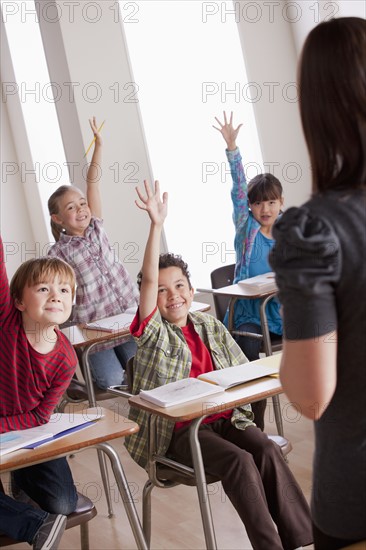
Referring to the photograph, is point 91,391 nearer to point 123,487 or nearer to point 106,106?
point 123,487

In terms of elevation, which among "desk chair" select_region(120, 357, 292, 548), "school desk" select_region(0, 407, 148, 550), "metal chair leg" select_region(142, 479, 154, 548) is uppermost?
"school desk" select_region(0, 407, 148, 550)

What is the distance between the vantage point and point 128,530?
3201 millimetres

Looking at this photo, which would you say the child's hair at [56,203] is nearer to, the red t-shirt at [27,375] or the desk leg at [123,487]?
the red t-shirt at [27,375]

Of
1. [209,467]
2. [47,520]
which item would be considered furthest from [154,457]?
[47,520]

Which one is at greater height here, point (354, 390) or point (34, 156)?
point (34, 156)

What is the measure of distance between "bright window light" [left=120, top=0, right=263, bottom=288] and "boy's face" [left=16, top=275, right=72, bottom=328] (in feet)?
9.50

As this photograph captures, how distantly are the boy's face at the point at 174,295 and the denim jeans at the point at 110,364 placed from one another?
0.91m

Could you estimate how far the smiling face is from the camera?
4.15 metres

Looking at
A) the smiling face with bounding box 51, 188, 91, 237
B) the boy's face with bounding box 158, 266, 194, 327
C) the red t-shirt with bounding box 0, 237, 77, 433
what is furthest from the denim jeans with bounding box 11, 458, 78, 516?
the smiling face with bounding box 51, 188, 91, 237

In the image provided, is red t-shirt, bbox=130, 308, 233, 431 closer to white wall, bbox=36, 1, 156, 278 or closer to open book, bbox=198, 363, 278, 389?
open book, bbox=198, 363, 278, 389

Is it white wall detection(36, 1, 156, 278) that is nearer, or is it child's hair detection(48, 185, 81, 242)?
child's hair detection(48, 185, 81, 242)

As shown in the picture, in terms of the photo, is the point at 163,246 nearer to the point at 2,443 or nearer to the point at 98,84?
the point at 98,84

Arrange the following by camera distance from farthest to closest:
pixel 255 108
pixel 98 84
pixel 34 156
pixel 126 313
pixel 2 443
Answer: pixel 34 156 < pixel 255 108 < pixel 98 84 < pixel 126 313 < pixel 2 443

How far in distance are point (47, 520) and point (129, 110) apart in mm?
3536
